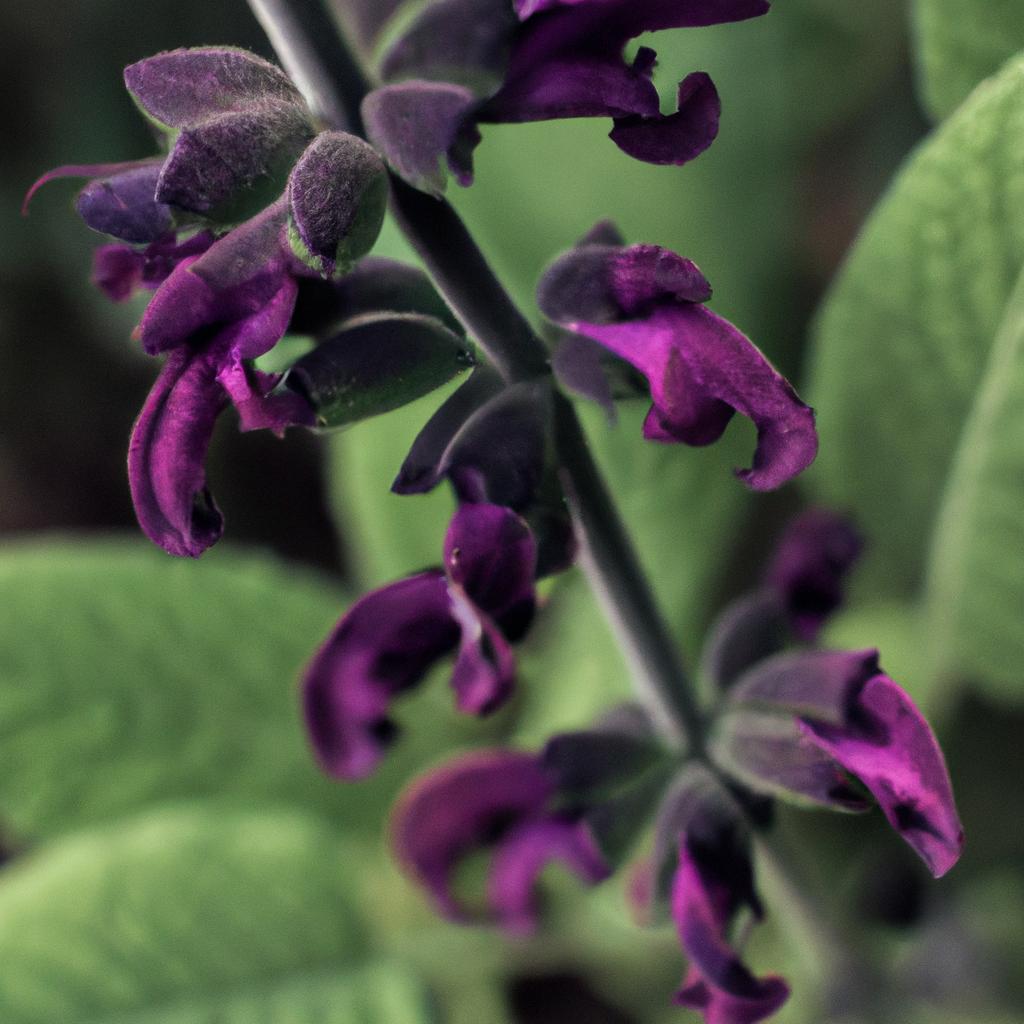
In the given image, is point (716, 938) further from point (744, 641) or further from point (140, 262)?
point (140, 262)

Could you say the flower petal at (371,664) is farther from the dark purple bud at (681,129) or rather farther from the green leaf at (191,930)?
the green leaf at (191,930)

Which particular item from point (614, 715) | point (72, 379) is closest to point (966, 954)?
point (614, 715)

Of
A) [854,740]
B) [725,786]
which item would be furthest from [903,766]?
[725,786]

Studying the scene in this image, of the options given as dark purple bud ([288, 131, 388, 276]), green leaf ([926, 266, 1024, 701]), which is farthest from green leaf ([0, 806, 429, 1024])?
dark purple bud ([288, 131, 388, 276])

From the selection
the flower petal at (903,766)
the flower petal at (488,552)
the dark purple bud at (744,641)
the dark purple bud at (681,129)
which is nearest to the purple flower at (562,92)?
the dark purple bud at (681,129)

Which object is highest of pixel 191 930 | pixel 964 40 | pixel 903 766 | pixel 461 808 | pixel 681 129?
pixel 681 129

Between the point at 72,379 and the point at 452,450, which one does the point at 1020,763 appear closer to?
the point at 452,450

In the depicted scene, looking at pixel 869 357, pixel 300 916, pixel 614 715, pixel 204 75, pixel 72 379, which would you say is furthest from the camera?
pixel 72 379
